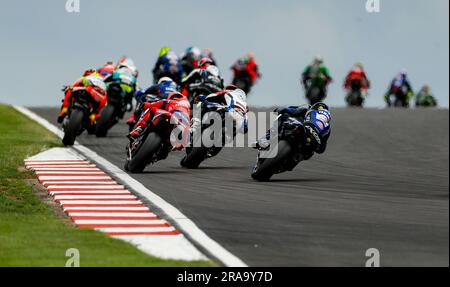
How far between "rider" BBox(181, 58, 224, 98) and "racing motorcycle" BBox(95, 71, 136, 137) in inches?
76.0

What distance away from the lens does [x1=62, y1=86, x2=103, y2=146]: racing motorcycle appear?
2206cm

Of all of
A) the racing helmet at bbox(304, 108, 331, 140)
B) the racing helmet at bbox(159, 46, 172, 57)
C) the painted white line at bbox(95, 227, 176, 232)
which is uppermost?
the racing helmet at bbox(159, 46, 172, 57)

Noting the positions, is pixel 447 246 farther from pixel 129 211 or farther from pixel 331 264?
pixel 129 211

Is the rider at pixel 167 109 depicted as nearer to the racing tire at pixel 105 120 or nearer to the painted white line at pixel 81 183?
the painted white line at pixel 81 183

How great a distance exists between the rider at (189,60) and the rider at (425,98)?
21.3 m

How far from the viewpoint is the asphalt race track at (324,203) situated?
11.2m

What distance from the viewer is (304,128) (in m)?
16.8

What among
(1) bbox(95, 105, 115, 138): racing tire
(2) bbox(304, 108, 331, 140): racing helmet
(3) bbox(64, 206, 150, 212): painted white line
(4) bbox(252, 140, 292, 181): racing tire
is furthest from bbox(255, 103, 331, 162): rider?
(1) bbox(95, 105, 115, 138): racing tire

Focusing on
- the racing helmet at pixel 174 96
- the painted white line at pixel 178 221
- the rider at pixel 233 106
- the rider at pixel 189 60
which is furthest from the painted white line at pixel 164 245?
the rider at pixel 189 60

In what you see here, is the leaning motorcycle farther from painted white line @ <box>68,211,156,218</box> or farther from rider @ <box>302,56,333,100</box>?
rider @ <box>302,56,333,100</box>

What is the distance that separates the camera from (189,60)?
32.3 metres

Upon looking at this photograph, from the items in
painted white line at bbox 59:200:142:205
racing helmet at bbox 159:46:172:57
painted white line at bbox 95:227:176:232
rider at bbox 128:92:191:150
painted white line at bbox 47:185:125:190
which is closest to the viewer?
painted white line at bbox 95:227:176:232

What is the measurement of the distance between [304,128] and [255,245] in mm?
5569
